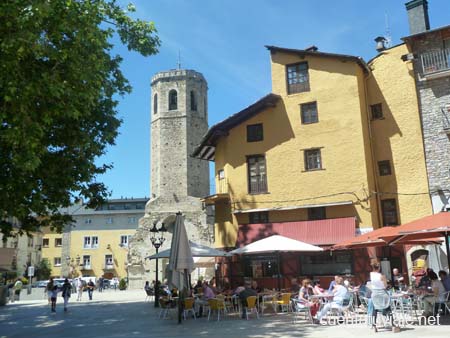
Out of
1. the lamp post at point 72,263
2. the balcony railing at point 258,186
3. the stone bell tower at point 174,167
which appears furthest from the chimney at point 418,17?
the lamp post at point 72,263

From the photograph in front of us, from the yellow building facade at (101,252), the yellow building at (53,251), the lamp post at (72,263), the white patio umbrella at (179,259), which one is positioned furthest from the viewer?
the yellow building at (53,251)

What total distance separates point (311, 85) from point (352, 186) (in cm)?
553

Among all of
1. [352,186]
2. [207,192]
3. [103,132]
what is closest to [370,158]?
[352,186]

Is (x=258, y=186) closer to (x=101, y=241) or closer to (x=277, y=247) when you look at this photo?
(x=277, y=247)

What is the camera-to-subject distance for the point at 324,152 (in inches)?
824

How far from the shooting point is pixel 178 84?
44875 mm

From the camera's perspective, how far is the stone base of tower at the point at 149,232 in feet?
138

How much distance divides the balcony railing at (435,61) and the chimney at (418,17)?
1.92 metres

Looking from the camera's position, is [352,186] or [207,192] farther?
[207,192]

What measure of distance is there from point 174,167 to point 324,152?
24042 mm

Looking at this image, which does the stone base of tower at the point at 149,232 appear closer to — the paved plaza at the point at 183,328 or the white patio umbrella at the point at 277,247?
the paved plaza at the point at 183,328

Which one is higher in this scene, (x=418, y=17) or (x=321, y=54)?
(x=418, y=17)

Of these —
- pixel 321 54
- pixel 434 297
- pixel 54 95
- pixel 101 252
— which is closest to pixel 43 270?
pixel 101 252

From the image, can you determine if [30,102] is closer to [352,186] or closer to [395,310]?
[395,310]
